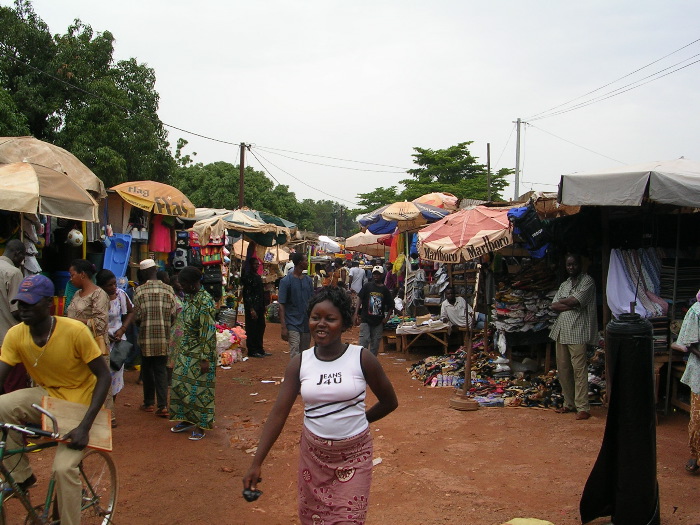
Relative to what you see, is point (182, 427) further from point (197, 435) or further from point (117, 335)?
point (117, 335)

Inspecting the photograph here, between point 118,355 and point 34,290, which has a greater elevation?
point 34,290

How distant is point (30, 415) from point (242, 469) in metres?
2.79

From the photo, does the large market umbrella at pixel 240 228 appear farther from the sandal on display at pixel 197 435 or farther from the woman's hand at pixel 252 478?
the woman's hand at pixel 252 478

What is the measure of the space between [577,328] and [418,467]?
9.60ft

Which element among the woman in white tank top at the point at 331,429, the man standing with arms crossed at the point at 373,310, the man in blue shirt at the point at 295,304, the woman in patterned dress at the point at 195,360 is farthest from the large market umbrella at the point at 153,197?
the woman in white tank top at the point at 331,429

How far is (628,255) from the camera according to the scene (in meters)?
8.00

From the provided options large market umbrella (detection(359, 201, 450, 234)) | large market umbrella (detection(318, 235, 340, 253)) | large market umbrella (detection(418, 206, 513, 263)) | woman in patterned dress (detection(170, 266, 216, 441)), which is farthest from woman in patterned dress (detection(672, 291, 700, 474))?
large market umbrella (detection(318, 235, 340, 253))

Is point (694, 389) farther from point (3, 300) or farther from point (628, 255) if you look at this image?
point (3, 300)

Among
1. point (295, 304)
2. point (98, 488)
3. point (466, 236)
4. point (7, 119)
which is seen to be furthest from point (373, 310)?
point (7, 119)

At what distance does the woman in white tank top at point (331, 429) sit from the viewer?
320cm

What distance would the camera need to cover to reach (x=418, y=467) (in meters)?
6.23

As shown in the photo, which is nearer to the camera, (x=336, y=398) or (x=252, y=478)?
(x=252, y=478)

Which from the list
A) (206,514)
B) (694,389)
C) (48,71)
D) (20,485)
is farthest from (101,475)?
(48,71)

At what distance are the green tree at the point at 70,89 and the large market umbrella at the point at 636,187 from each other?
1625 centimetres
